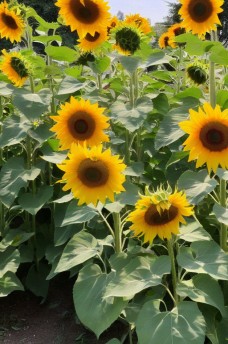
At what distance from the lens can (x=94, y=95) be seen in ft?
9.53

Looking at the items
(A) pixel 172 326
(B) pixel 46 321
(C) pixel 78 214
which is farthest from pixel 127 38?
(B) pixel 46 321

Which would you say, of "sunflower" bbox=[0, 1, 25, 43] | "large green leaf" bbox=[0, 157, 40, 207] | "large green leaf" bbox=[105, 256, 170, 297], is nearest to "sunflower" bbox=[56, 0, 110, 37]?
"sunflower" bbox=[0, 1, 25, 43]

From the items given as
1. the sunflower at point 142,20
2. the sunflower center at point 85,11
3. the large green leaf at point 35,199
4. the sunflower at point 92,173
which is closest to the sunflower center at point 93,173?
the sunflower at point 92,173

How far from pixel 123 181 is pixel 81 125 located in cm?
37

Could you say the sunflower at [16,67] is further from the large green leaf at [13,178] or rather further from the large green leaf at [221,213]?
the large green leaf at [221,213]

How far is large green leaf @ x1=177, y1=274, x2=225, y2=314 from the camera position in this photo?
206 centimetres

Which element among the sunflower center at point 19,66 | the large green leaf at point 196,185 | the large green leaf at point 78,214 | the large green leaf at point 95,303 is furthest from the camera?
the sunflower center at point 19,66

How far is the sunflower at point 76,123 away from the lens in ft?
7.30

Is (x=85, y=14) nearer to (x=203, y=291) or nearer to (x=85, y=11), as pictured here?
(x=85, y=11)

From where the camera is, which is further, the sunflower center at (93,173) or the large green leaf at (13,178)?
the large green leaf at (13,178)

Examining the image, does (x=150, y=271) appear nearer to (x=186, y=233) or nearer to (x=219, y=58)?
(x=186, y=233)

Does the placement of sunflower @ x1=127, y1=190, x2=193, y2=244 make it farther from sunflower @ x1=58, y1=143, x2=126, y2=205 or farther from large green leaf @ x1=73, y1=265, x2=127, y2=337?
large green leaf @ x1=73, y1=265, x2=127, y2=337

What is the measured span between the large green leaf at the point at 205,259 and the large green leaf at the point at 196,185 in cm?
19

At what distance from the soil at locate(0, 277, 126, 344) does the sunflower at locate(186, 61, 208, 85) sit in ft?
4.25
